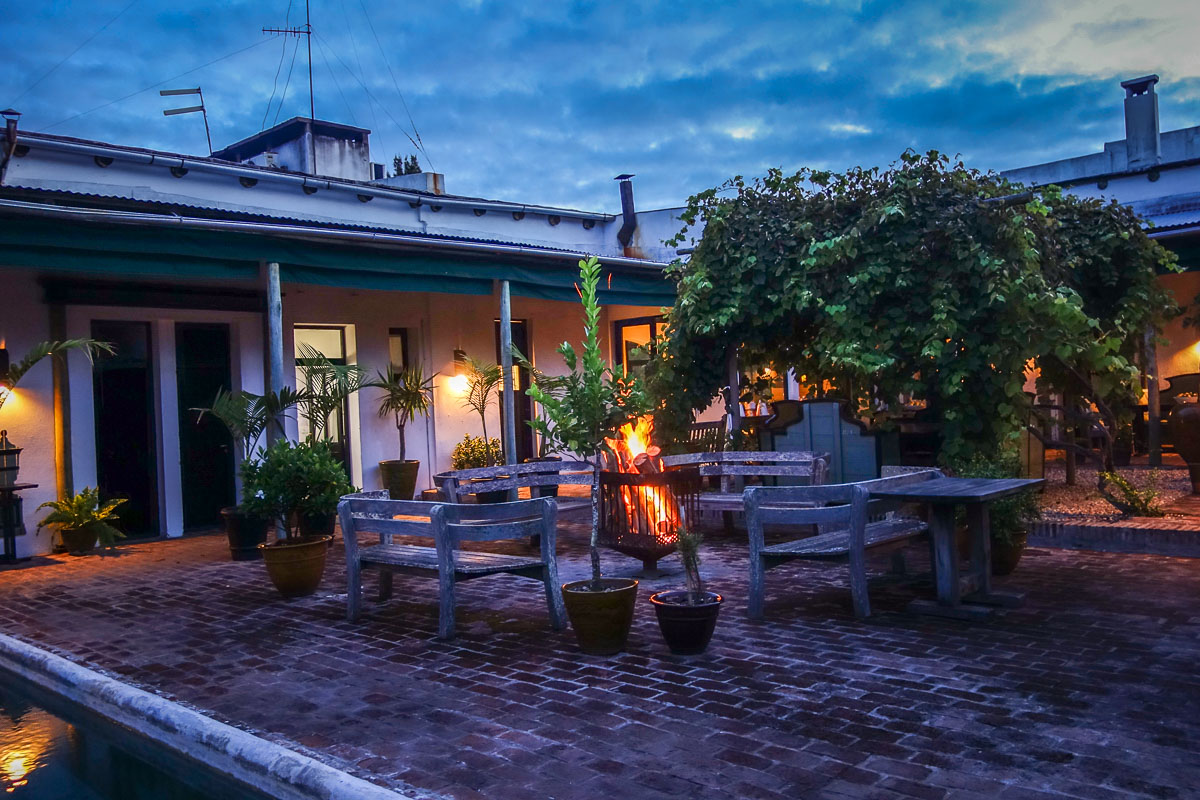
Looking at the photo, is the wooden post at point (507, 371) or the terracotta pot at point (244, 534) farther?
the wooden post at point (507, 371)

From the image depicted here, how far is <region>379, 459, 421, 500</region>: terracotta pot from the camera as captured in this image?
41.7 feet

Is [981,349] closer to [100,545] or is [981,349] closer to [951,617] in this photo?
[951,617]

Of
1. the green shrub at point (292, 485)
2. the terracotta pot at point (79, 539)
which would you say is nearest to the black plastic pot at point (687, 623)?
the green shrub at point (292, 485)

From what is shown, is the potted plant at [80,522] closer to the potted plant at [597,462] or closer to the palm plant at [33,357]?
the palm plant at [33,357]

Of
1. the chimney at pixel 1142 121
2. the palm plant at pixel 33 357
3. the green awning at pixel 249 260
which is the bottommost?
the palm plant at pixel 33 357

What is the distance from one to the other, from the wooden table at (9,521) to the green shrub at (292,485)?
103 inches

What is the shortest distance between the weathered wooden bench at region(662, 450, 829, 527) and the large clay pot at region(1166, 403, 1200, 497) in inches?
171

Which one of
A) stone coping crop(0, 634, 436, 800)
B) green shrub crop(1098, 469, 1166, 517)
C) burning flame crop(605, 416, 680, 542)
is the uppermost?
burning flame crop(605, 416, 680, 542)

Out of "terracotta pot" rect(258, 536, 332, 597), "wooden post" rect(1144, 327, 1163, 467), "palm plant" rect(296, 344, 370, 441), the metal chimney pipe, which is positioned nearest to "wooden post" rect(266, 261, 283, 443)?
"palm plant" rect(296, 344, 370, 441)

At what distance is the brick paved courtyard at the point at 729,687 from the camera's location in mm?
3352

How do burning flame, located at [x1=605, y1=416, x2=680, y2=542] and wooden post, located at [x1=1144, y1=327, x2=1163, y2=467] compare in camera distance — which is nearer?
burning flame, located at [x1=605, y1=416, x2=680, y2=542]

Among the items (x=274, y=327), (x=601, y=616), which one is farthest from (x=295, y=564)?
(x=274, y=327)

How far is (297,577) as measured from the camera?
691 cm

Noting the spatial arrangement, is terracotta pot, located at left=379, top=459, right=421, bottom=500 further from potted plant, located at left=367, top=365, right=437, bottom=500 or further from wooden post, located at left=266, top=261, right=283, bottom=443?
wooden post, located at left=266, top=261, right=283, bottom=443
